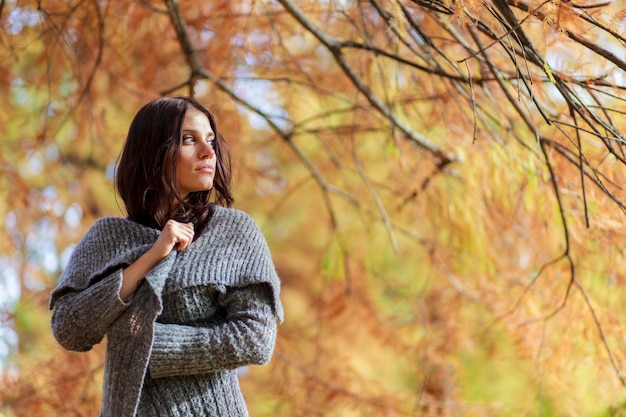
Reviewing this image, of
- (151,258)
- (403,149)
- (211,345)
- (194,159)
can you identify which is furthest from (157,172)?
(403,149)

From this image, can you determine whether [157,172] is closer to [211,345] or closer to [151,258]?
[151,258]

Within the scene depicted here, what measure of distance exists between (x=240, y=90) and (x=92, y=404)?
1.20m

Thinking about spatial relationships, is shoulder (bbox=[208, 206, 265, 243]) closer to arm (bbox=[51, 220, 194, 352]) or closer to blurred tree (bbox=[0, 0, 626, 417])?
arm (bbox=[51, 220, 194, 352])

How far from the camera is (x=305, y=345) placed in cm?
514

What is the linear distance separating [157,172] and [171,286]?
0.70 feet

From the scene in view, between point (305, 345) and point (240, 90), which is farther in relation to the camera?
point (305, 345)

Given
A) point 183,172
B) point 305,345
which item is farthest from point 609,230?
point 305,345

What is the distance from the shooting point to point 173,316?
1333 mm

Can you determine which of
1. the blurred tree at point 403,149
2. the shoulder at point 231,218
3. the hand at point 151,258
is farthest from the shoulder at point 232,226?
the blurred tree at point 403,149

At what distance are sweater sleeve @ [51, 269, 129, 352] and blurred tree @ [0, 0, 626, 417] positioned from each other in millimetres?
743

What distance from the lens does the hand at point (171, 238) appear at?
50.0 inches

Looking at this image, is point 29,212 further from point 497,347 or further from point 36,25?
point 497,347

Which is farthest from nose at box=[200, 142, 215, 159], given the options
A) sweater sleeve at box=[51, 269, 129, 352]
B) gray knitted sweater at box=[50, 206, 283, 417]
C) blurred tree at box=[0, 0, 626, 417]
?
blurred tree at box=[0, 0, 626, 417]

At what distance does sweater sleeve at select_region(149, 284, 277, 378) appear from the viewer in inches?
49.9
